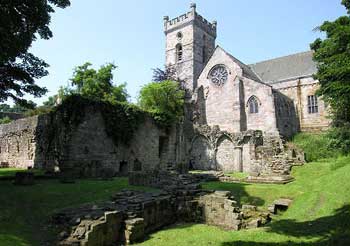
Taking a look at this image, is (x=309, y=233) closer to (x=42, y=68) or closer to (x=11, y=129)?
(x=42, y=68)

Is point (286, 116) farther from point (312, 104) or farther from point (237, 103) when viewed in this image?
point (237, 103)

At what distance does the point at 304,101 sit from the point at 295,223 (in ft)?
95.4

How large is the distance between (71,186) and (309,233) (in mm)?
9931

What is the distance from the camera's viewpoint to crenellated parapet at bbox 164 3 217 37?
4362cm

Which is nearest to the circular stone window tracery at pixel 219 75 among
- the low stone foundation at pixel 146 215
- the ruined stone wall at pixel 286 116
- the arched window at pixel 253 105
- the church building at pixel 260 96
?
the church building at pixel 260 96

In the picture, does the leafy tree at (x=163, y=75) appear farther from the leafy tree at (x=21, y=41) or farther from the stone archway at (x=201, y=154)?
the leafy tree at (x=21, y=41)

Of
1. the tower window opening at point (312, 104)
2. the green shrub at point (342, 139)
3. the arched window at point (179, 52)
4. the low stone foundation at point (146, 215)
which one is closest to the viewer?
the low stone foundation at point (146, 215)

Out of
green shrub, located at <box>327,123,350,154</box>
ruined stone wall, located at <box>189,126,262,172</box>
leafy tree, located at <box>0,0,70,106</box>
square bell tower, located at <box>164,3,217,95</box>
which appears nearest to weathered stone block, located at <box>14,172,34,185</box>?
leafy tree, located at <box>0,0,70,106</box>

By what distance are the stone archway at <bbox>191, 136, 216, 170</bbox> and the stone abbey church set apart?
10cm

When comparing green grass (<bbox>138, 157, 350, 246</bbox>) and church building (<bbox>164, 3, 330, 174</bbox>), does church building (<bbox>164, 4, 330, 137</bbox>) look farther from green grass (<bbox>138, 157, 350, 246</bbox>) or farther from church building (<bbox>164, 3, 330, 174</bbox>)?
green grass (<bbox>138, 157, 350, 246</bbox>)

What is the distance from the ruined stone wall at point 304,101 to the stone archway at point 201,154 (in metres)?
13.7

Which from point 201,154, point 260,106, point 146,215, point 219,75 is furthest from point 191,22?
point 146,215

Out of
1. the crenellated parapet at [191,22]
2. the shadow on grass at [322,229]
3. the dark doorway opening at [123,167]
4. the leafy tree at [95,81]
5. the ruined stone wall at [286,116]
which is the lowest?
the shadow on grass at [322,229]

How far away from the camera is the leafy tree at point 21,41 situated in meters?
11.3
